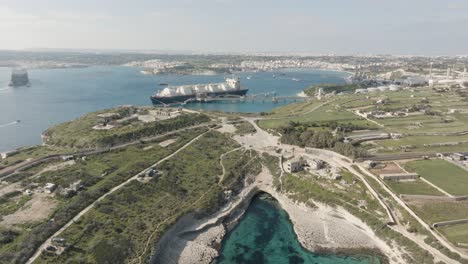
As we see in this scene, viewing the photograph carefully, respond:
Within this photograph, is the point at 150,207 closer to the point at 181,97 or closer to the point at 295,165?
the point at 295,165

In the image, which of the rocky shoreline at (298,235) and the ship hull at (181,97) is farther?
the ship hull at (181,97)

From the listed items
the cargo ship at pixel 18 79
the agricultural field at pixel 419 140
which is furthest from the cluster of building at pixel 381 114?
the cargo ship at pixel 18 79

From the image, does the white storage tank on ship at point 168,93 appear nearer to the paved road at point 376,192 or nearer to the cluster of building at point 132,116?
the cluster of building at point 132,116

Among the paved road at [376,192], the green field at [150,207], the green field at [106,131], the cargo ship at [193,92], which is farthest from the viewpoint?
the cargo ship at [193,92]

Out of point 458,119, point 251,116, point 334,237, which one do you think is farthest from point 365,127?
point 334,237

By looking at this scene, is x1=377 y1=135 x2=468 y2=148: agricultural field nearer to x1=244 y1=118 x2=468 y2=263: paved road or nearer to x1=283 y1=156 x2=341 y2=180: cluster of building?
x1=244 y1=118 x2=468 y2=263: paved road

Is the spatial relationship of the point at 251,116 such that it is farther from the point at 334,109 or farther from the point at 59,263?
the point at 59,263

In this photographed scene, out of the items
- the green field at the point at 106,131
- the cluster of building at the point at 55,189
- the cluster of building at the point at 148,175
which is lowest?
the cluster of building at the point at 148,175
